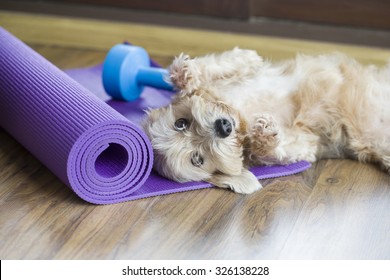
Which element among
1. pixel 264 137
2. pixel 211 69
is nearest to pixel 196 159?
pixel 264 137

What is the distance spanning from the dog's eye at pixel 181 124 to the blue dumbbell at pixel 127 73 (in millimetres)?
614

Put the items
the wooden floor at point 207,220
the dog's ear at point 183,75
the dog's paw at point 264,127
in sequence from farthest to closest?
the dog's ear at point 183,75 < the dog's paw at point 264,127 < the wooden floor at point 207,220

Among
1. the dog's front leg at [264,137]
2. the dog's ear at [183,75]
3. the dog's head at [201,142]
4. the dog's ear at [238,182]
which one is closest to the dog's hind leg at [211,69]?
the dog's ear at [183,75]

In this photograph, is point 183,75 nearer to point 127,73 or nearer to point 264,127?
point 264,127

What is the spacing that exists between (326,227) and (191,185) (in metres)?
0.62

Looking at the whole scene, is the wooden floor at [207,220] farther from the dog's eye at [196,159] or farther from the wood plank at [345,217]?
the dog's eye at [196,159]

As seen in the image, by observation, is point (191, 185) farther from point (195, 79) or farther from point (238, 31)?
point (238, 31)

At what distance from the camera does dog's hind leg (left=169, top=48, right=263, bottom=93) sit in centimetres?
307

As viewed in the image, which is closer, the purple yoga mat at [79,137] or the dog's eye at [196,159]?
the purple yoga mat at [79,137]

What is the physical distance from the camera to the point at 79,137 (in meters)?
2.64

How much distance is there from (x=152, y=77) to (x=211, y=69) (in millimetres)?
465

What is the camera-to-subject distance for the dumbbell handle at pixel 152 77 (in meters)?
3.47

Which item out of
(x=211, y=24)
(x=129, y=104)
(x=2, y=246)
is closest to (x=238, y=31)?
(x=211, y=24)

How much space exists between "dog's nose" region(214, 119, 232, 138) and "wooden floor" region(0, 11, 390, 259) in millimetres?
287
